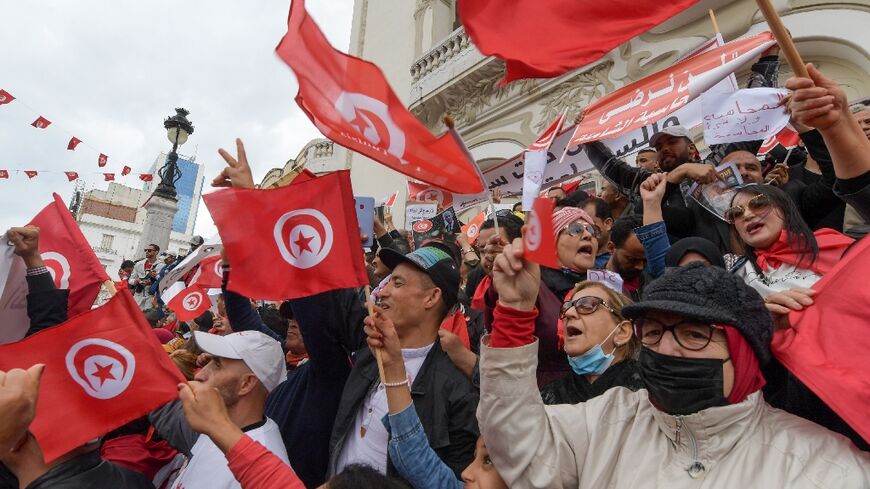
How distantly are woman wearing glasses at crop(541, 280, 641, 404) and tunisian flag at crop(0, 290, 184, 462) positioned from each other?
5.17 ft

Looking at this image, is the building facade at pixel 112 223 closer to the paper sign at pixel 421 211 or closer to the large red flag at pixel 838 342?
the paper sign at pixel 421 211

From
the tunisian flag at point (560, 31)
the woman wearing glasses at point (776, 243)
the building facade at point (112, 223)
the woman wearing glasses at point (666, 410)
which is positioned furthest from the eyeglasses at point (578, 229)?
the building facade at point (112, 223)

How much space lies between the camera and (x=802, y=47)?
20.9 ft

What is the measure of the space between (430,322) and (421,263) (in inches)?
11.2

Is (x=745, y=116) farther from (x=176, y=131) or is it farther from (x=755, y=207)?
(x=176, y=131)

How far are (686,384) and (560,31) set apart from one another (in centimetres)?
155

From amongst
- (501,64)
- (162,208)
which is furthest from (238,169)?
(162,208)

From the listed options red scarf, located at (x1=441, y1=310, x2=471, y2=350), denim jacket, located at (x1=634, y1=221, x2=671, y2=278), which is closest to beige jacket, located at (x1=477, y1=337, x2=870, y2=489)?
denim jacket, located at (x1=634, y1=221, x2=671, y2=278)

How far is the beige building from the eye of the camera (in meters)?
6.18

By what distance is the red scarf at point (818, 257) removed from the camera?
2.33 m

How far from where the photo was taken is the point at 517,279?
66.6 inches

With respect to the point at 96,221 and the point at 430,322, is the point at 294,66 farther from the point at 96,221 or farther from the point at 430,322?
the point at 96,221

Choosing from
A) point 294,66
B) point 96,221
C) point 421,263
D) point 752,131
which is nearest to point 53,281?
point 294,66

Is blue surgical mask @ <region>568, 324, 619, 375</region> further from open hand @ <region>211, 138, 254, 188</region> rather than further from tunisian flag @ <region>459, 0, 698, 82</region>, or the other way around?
open hand @ <region>211, 138, 254, 188</region>
